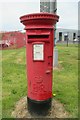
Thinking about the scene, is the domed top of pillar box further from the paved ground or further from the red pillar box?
the paved ground

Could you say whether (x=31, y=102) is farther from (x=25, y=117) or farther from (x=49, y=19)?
(x=49, y=19)

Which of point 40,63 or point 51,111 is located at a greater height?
point 40,63

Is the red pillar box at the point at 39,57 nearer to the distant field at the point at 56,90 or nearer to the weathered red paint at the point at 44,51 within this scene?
the weathered red paint at the point at 44,51

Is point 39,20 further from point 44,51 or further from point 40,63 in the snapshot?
point 40,63

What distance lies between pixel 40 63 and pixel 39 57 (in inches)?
4.1

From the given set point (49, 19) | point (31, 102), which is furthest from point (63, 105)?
point (49, 19)

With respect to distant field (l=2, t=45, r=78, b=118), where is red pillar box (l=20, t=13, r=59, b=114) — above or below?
above

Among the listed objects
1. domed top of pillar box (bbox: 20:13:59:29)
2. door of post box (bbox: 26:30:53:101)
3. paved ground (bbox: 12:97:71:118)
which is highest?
domed top of pillar box (bbox: 20:13:59:29)

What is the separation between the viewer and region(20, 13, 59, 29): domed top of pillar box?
3.47 m

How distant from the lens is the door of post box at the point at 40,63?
360 cm

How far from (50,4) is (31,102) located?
4650mm

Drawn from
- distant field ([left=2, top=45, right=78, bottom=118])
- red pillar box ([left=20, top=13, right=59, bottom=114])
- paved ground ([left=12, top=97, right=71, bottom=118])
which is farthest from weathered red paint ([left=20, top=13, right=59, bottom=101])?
distant field ([left=2, top=45, right=78, bottom=118])

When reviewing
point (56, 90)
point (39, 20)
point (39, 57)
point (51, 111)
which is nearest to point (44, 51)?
point (39, 57)

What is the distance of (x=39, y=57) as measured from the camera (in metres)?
3.64
